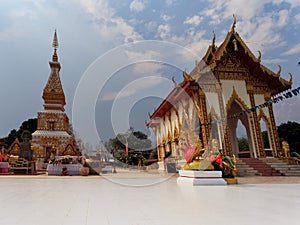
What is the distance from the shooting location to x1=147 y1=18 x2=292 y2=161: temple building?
9.88 m

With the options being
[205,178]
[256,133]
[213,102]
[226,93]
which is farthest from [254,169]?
[205,178]

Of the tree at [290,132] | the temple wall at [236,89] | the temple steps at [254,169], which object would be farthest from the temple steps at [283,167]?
the tree at [290,132]

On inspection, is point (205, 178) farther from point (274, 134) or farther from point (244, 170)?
point (274, 134)

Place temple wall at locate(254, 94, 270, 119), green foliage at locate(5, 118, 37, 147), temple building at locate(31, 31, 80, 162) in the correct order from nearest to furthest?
temple wall at locate(254, 94, 270, 119) < temple building at locate(31, 31, 80, 162) < green foliage at locate(5, 118, 37, 147)

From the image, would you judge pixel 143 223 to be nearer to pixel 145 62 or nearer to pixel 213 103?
pixel 145 62

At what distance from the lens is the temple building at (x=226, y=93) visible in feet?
32.4

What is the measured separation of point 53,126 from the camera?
18.4 m

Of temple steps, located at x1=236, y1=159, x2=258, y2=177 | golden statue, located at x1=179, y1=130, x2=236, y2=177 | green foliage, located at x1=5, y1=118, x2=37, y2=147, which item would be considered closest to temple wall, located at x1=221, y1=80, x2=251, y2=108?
temple steps, located at x1=236, y1=159, x2=258, y2=177

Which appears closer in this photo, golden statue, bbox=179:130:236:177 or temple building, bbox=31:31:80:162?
golden statue, bbox=179:130:236:177

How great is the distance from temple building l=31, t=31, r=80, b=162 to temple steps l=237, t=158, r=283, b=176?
11.0 m

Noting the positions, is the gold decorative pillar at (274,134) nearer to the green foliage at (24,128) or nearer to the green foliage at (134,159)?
the green foliage at (134,159)

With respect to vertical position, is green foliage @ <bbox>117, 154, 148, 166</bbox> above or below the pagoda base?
above

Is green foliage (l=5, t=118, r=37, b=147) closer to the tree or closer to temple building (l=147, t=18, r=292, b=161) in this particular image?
temple building (l=147, t=18, r=292, b=161)

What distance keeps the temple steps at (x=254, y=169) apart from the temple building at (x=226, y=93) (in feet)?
2.51
